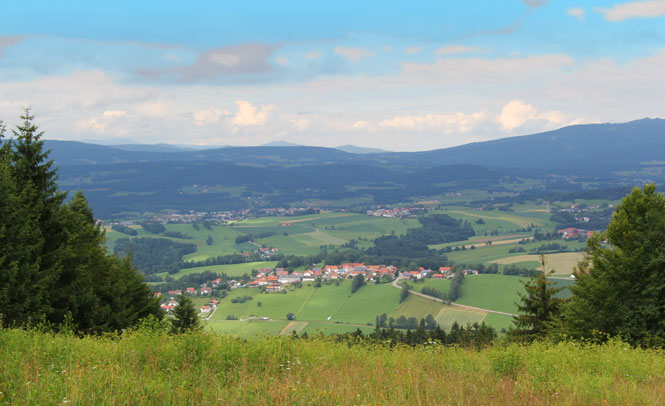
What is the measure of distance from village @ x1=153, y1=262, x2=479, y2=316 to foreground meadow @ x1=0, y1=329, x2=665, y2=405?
7684cm

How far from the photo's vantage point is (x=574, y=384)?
6176mm

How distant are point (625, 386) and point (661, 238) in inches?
529

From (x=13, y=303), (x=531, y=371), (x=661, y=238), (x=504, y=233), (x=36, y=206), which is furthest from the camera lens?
(x=504, y=233)

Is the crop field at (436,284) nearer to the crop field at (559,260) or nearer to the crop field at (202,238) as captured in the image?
the crop field at (559,260)

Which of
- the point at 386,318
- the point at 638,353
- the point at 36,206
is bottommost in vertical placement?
the point at 386,318

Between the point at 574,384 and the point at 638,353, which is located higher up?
the point at 574,384

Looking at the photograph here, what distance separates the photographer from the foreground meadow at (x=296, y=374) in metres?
5.31

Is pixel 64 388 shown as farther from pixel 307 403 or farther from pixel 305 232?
pixel 305 232

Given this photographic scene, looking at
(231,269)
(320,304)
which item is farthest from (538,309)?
(231,269)

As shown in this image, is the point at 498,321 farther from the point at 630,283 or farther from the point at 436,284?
the point at 630,283

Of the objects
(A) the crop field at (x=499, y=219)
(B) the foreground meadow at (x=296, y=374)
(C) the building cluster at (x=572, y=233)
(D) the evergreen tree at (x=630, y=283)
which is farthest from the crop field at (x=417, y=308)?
(A) the crop field at (x=499, y=219)

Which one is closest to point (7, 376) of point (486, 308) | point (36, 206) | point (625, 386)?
point (625, 386)

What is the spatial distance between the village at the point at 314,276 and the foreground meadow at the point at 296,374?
76843 millimetres

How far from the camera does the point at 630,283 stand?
55.5 feet
